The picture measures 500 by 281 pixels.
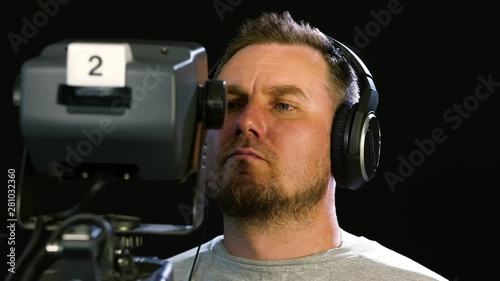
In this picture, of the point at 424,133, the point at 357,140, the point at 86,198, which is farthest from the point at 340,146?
the point at 86,198

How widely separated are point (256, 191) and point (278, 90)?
0.23 m

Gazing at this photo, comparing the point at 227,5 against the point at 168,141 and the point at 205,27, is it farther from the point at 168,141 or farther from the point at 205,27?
the point at 168,141

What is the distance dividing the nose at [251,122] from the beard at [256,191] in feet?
0.06

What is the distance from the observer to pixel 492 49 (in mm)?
2117

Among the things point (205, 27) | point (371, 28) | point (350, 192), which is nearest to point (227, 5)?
point (205, 27)

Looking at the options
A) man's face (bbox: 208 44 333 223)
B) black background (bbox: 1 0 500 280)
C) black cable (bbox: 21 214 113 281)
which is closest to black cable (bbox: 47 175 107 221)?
black cable (bbox: 21 214 113 281)

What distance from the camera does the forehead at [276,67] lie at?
1.62 m

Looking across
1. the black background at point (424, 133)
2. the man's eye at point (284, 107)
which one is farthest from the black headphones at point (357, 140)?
the black background at point (424, 133)

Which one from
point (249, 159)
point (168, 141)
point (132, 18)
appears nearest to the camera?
point (168, 141)

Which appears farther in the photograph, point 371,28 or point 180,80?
point 371,28

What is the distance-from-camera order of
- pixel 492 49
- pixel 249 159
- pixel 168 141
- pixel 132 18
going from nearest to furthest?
1. pixel 168 141
2. pixel 249 159
3. pixel 492 49
4. pixel 132 18

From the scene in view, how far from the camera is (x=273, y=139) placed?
1.56 metres

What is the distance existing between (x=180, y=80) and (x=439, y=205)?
1.45 metres

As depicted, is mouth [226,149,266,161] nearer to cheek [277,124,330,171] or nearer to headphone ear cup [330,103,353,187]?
cheek [277,124,330,171]
